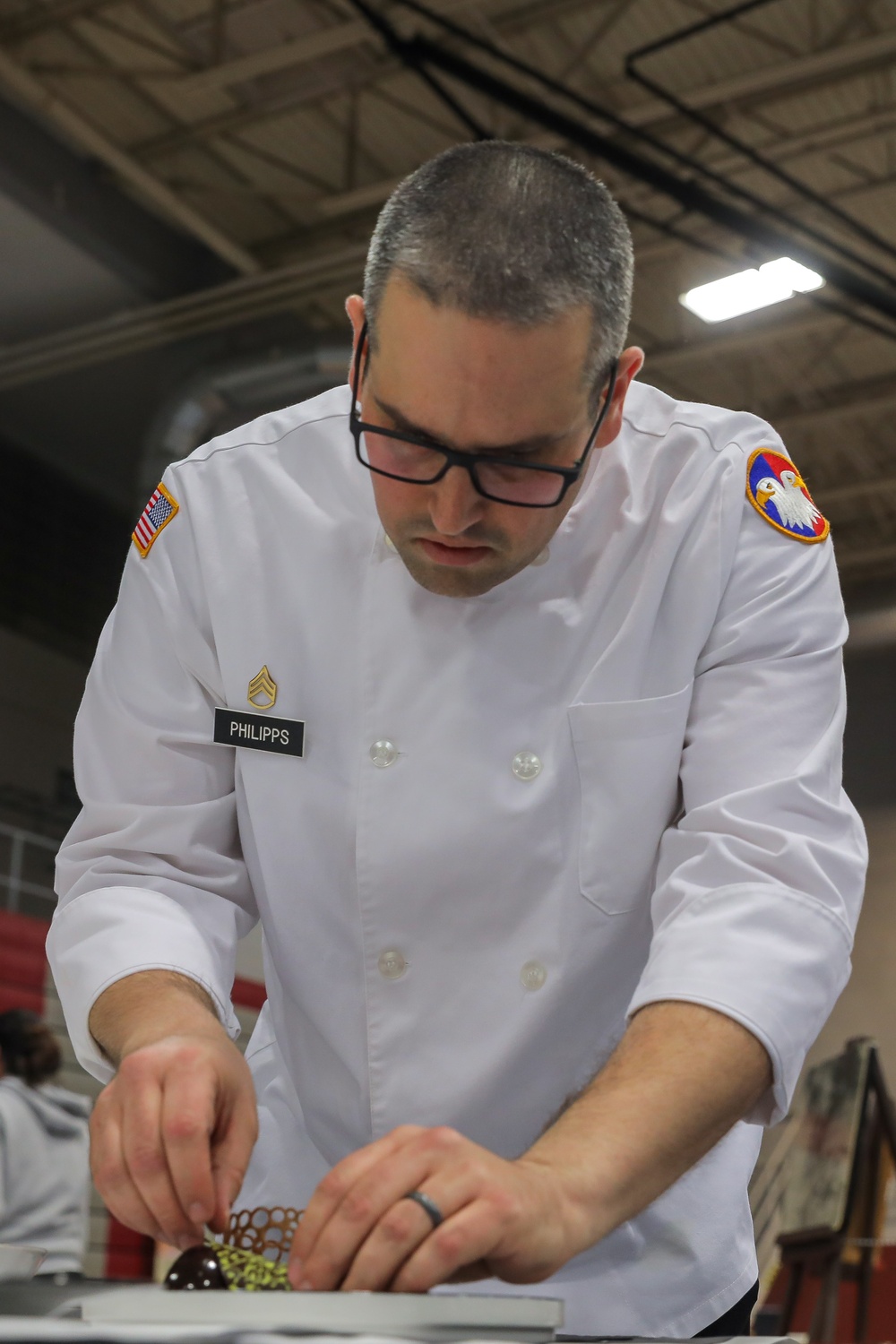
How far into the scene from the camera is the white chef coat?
1.12 meters

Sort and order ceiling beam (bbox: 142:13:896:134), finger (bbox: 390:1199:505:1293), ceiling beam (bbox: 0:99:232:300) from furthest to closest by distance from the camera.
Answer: ceiling beam (bbox: 0:99:232:300), ceiling beam (bbox: 142:13:896:134), finger (bbox: 390:1199:505:1293)

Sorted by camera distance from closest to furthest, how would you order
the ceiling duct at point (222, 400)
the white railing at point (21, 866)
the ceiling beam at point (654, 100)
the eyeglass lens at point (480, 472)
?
the eyeglass lens at point (480, 472) → the ceiling beam at point (654, 100) → the ceiling duct at point (222, 400) → the white railing at point (21, 866)

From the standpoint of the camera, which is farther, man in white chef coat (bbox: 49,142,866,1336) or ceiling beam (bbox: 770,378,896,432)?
ceiling beam (bbox: 770,378,896,432)

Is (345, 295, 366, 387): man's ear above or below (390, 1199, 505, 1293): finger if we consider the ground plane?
above

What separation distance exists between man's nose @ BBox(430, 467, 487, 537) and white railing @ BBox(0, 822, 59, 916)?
646cm

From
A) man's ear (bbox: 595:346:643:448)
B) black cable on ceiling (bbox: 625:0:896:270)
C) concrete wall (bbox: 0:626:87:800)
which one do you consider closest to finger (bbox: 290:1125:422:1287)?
man's ear (bbox: 595:346:643:448)

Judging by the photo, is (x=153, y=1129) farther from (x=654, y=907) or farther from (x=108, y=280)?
(x=108, y=280)

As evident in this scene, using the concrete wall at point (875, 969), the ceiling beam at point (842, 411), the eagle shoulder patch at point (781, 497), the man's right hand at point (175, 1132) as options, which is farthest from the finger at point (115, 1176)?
the concrete wall at point (875, 969)

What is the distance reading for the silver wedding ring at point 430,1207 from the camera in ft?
2.33

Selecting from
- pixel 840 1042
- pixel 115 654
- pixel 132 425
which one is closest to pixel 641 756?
pixel 115 654

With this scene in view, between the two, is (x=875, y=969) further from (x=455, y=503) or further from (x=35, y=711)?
(x=455, y=503)

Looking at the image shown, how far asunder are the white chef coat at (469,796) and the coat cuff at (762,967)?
0.04 metres

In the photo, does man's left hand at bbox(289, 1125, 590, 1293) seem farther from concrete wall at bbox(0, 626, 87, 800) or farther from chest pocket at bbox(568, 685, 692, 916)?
concrete wall at bbox(0, 626, 87, 800)

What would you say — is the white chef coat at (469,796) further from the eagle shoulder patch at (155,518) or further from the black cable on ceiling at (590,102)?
the black cable on ceiling at (590,102)
